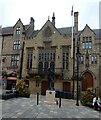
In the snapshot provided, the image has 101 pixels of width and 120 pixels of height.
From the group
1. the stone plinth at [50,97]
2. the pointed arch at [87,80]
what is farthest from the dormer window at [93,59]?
the stone plinth at [50,97]

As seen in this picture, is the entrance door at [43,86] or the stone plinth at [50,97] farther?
the entrance door at [43,86]

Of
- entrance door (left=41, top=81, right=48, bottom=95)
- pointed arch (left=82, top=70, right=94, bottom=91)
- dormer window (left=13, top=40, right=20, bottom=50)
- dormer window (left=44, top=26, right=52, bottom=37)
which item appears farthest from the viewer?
dormer window (left=13, top=40, right=20, bottom=50)

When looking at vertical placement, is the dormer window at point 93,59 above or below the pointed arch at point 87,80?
above

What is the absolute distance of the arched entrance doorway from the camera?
1008 inches

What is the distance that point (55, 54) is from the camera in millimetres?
28281

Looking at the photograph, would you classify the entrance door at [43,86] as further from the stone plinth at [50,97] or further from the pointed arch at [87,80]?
the stone plinth at [50,97]

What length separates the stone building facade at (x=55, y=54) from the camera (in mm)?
→ 25883

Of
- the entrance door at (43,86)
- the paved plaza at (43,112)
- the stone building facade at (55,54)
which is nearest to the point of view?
the paved plaza at (43,112)

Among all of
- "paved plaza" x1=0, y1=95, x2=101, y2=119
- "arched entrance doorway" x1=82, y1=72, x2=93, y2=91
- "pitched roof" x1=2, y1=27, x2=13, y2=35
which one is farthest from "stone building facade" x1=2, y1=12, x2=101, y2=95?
"paved plaza" x1=0, y1=95, x2=101, y2=119

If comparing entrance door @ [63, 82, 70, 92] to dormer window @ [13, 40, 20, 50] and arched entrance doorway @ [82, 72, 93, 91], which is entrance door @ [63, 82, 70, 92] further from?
dormer window @ [13, 40, 20, 50]

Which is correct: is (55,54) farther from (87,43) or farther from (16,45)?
(16,45)

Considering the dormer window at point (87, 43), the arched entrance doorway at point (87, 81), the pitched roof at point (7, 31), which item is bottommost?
the arched entrance doorway at point (87, 81)

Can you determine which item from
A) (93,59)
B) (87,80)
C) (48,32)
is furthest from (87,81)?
(48,32)

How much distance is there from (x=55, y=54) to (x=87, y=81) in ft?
24.0
